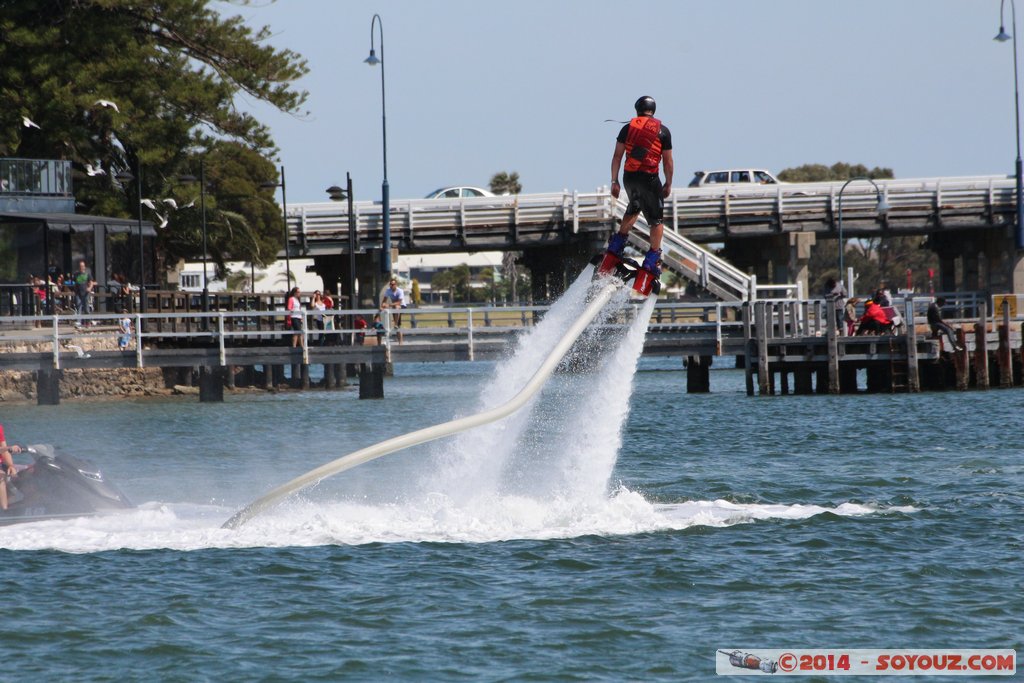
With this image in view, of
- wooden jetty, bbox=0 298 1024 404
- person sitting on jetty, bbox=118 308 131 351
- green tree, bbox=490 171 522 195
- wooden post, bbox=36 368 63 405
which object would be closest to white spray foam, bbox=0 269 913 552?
wooden jetty, bbox=0 298 1024 404

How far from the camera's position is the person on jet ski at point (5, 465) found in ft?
55.0

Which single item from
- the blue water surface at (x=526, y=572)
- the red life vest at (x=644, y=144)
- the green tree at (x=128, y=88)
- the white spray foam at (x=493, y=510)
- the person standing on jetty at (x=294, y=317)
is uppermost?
the green tree at (x=128, y=88)

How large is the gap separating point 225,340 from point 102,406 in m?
3.77

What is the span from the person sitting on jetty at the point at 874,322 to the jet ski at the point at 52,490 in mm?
25095

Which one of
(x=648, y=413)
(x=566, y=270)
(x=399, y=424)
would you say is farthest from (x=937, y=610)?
(x=566, y=270)

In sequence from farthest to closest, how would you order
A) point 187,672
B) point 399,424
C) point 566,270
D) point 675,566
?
point 566,270 → point 399,424 → point 675,566 → point 187,672

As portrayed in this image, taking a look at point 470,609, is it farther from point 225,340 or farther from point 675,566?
point 225,340

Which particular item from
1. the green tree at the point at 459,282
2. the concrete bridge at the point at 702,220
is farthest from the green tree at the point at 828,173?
the concrete bridge at the point at 702,220

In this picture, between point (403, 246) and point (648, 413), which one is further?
point (403, 246)

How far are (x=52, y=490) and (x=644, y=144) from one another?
26.8ft

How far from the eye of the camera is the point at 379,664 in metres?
12.6

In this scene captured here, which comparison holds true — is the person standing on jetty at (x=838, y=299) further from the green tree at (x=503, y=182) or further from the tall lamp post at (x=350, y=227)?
the green tree at (x=503, y=182)

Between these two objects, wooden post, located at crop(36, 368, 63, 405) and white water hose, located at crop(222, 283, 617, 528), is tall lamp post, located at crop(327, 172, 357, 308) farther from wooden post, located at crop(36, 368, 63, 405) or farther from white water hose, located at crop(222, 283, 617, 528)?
white water hose, located at crop(222, 283, 617, 528)

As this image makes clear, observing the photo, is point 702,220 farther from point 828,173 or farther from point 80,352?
point 828,173
